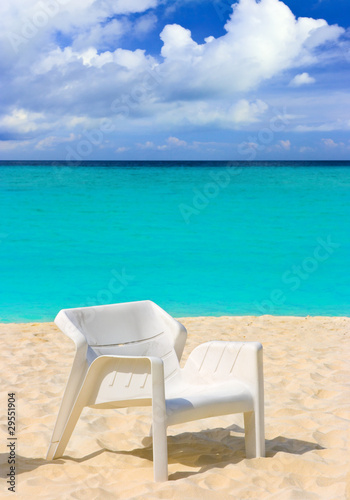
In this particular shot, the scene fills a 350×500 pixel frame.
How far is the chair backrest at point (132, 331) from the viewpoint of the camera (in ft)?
10.7

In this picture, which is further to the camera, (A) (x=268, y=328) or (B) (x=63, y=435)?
(A) (x=268, y=328)

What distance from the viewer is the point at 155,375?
2.71m

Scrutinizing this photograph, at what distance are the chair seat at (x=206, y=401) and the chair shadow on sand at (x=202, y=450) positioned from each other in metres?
0.31

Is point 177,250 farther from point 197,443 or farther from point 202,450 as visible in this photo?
point 202,450

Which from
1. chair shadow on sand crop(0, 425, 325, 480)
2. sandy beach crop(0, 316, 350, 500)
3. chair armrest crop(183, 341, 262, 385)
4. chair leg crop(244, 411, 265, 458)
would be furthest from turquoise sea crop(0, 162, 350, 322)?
chair leg crop(244, 411, 265, 458)

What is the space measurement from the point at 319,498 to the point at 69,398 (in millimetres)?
1322

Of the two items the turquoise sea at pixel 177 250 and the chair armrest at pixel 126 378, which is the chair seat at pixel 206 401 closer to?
the chair armrest at pixel 126 378

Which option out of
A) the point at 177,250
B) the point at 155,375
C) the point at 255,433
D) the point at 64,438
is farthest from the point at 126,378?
the point at 177,250

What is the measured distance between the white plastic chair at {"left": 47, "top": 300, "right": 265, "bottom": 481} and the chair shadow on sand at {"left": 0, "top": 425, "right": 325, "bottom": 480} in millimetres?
140

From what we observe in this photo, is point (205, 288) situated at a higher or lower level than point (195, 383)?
lower

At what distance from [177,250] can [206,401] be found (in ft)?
39.5

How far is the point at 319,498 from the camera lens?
255 cm

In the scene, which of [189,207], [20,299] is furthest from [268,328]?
[189,207]

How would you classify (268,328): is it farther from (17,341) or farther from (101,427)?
(101,427)
